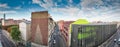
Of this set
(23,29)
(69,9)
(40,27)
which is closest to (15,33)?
(23,29)

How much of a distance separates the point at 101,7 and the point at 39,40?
3.50ft

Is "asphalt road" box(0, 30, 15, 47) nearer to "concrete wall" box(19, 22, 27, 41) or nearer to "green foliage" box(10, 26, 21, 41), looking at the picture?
"green foliage" box(10, 26, 21, 41)

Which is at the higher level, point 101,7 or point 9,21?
point 101,7

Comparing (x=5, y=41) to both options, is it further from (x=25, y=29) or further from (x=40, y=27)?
(x=40, y=27)

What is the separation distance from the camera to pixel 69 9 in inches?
124

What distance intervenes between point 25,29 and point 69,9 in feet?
2.51

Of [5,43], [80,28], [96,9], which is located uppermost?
[96,9]

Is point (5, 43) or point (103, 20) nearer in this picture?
point (103, 20)

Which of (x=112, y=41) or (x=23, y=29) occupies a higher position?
(x=23, y=29)

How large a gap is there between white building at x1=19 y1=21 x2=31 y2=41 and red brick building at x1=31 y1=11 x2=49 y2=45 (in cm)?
7

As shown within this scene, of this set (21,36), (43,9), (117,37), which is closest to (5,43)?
(21,36)

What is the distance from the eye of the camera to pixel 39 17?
125 inches

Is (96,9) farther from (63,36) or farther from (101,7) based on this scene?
(63,36)

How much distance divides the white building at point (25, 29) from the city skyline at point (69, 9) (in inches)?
3.8
